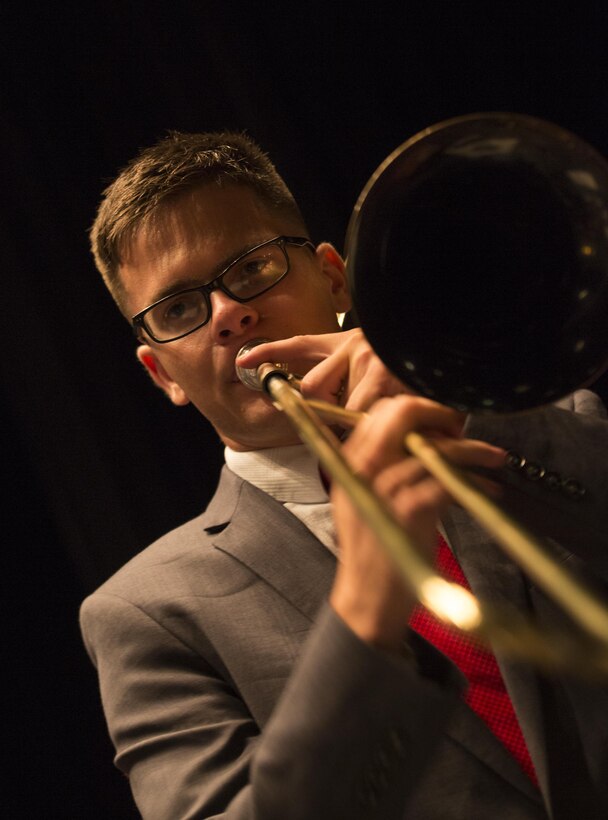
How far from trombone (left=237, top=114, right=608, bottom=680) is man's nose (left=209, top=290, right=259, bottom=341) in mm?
434

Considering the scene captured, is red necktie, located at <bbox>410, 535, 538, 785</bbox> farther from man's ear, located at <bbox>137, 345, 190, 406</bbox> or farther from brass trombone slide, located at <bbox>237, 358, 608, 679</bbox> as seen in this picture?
man's ear, located at <bbox>137, 345, 190, 406</bbox>

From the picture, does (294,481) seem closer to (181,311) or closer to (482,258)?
(181,311)

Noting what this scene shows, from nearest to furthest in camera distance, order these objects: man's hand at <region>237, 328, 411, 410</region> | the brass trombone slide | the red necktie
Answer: the brass trombone slide, man's hand at <region>237, 328, 411, 410</region>, the red necktie

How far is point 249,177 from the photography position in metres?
1.73

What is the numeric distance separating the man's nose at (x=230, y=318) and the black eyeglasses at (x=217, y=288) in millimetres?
20

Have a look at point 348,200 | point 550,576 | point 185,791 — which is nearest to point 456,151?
point 550,576

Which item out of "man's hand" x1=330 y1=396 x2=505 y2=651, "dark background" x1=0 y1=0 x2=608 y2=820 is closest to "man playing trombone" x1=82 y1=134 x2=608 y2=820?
"man's hand" x1=330 y1=396 x2=505 y2=651

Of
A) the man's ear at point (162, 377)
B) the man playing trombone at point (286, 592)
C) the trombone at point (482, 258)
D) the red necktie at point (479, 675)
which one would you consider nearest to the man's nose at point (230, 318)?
the man playing trombone at point (286, 592)

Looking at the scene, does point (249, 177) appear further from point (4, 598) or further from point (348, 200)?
point (4, 598)

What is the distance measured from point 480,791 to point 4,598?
1277mm

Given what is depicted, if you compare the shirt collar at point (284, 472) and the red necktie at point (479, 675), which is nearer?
the red necktie at point (479, 675)

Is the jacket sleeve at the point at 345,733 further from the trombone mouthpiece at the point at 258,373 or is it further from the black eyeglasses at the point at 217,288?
the black eyeglasses at the point at 217,288

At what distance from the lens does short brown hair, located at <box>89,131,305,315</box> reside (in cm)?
165

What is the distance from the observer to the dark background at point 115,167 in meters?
2.06
